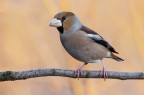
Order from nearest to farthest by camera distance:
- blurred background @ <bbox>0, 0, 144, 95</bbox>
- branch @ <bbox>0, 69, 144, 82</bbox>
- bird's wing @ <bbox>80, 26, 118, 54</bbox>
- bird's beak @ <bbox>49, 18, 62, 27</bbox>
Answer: branch @ <bbox>0, 69, 144, 82</bbox>
bird's beak @ <bbox>49, 18, 62, 27</bbox>
bird's wing @ <bbox>80, 26, 118, 54</bbox>
blurred background @ <bbox>0, 0, 144, 95</bbox>

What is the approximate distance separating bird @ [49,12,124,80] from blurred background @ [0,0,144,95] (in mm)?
484

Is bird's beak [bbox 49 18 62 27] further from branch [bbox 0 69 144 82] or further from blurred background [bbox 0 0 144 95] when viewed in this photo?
blurred background [bbox 0 0 144 95]

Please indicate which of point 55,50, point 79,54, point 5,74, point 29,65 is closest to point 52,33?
point 55,50

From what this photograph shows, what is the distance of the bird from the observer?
4.57 feet

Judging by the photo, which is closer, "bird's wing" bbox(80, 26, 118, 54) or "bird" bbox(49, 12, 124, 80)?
"bird" bbox(49, 12, 124, 80)

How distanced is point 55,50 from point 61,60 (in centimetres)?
9

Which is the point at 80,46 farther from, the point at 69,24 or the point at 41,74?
the point at 41,74

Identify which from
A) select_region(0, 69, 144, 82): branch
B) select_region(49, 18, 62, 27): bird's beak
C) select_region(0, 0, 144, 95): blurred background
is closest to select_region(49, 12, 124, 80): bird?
select_region(49, 18, 62, 27): bird's beak

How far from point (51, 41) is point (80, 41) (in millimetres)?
990

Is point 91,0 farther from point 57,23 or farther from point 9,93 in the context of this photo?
point 57,23

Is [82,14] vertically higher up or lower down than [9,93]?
higher up

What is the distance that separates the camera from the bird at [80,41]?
4.57 ft

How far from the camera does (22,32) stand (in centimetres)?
239

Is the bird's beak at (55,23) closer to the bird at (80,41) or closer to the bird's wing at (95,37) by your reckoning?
the bird at (80,41)
